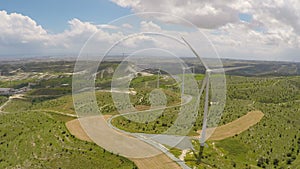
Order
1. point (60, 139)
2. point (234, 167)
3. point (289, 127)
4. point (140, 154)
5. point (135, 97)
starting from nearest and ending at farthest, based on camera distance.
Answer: point (140, 154)
point (234, 167)
point (60, 139)
point (289, 127)
point (135, 97)

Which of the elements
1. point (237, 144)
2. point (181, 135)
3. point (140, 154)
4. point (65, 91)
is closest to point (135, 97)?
point (181, 135)

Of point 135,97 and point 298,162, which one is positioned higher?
point 135,97

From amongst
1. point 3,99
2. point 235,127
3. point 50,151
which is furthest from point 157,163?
point 3,99

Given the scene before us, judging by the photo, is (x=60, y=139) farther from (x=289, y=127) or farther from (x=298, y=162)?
(x=289, y=127)

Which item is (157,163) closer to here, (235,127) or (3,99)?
(235,127)

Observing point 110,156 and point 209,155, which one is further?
point 209,155

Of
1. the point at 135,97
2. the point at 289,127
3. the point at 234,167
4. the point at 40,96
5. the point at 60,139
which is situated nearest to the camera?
the point at 234,167

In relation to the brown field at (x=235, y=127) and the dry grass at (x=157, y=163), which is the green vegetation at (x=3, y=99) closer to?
the brown field at (x=235, y=127)

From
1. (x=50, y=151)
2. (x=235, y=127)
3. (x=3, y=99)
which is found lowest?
(x=3, y=99)

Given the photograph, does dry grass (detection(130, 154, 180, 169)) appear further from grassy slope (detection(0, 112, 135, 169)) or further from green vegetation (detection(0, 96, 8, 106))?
green vegetation (detection(0, 96, 8, 106))
